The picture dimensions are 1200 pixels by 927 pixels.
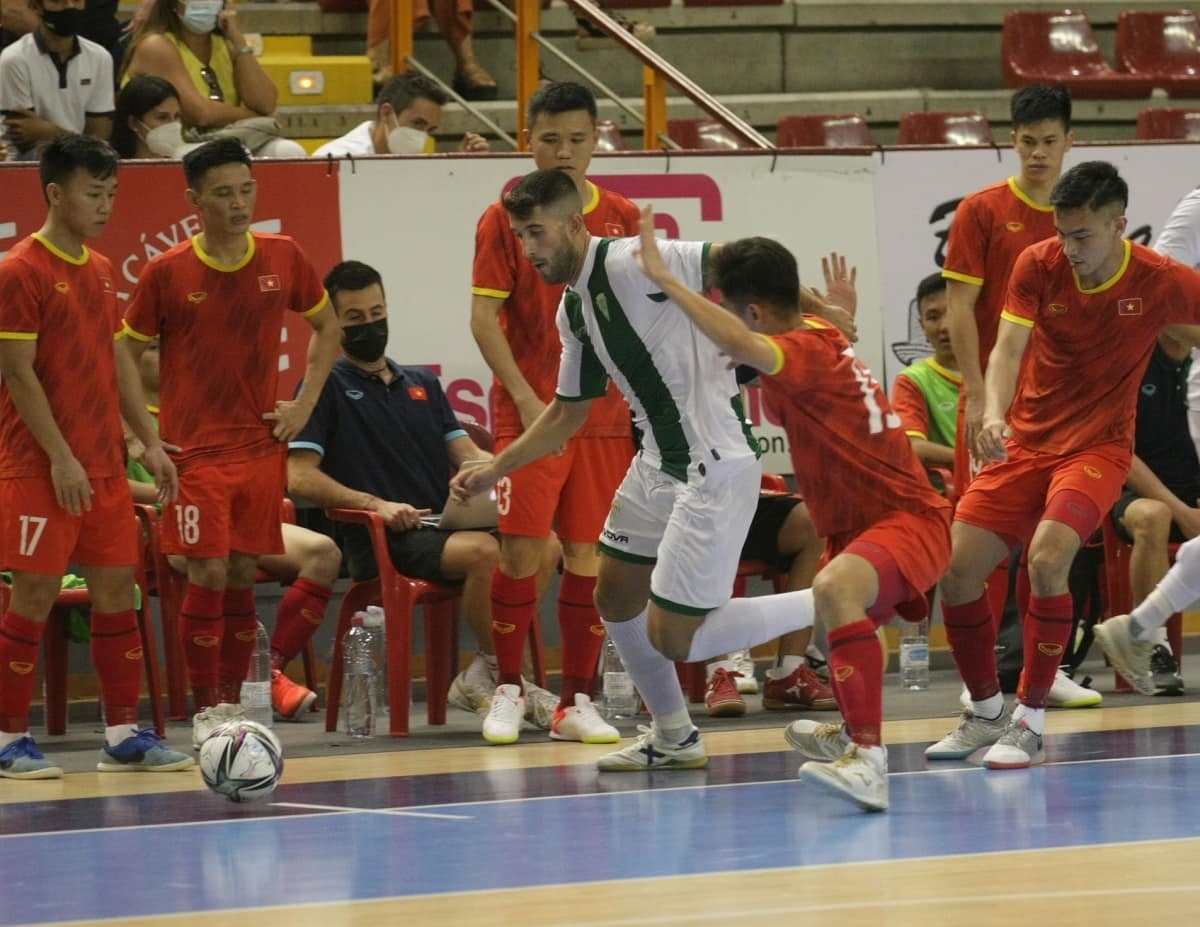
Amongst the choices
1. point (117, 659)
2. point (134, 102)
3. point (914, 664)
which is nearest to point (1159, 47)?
point (914, 664)

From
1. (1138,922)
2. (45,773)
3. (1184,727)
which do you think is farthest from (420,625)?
(1138,922)

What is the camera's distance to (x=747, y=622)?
6730mm

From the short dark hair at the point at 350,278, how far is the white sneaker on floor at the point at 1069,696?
3.10 meters

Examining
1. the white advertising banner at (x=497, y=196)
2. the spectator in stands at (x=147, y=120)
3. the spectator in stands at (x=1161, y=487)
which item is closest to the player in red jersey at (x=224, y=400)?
the white advertising banner at (x=497, y=196)

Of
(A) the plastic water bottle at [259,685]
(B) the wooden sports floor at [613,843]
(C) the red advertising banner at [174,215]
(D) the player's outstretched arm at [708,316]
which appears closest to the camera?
(B) the wooden sports floor at [613,843]

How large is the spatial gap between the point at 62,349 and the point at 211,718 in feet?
4.75

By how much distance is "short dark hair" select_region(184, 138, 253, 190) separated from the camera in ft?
25.3

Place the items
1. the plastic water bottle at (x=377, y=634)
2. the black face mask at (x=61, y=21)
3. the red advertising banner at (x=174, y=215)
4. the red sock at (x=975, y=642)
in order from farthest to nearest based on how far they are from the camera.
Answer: the black face mask at (x=61, y=21), the red advertising banner at (x=174, y=215), the plastic water bottle at (x=377, y=634), the red sock at (x=975, y=642)

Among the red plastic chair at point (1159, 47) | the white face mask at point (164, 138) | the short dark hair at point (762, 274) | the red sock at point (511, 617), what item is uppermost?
the red plastic chair at point (1159, 47)

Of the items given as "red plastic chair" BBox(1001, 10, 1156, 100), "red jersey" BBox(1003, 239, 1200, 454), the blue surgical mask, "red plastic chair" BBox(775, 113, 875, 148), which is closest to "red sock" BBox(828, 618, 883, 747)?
"red jersey" BBox(1003, 239, 1200, 454)

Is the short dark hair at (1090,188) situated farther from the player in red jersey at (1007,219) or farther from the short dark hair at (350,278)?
the short dark hair at (350,278)

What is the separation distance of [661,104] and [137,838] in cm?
654

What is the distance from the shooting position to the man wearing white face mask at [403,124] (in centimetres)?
1080

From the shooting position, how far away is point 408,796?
662cm
